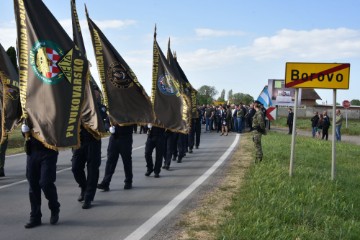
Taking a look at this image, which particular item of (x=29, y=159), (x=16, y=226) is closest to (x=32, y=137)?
(x=29, y=159)

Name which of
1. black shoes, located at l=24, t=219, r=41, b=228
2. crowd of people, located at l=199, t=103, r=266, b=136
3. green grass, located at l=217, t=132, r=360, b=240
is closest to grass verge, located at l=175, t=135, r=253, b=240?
green grass, located at l=217, t=132, r=360, b=240

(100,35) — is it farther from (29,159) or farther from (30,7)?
(29,159)

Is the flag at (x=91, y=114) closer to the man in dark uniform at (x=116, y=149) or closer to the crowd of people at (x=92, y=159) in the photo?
the crowd of people at (x=92, y=159)

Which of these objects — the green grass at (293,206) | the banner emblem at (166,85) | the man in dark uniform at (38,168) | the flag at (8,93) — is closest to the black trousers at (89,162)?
the flag at (8,93)

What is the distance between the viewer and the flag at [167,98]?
995 cm

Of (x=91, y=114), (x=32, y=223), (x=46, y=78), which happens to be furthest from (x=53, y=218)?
(x=46, y=78)

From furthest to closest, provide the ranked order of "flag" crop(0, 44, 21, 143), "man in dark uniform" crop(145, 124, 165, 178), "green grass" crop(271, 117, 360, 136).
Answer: "green grass" crop(271, 117, 360, 136), "man in dark uniform" crop(145, 124, 165, 178), "flag" crop(0, 44, 21, 143)

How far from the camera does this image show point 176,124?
1038cm

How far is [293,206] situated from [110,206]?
2821 mm

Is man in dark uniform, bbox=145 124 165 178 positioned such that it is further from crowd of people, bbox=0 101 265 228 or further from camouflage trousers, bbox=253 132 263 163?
camouflage trousers, bbox=253 132 263 163

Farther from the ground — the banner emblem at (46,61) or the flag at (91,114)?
the banner emblem at (46,61)

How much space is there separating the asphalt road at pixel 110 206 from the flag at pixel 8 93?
4.33ft

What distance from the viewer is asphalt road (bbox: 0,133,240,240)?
5.80 m

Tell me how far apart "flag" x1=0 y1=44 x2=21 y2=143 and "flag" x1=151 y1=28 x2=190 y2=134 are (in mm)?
2886
